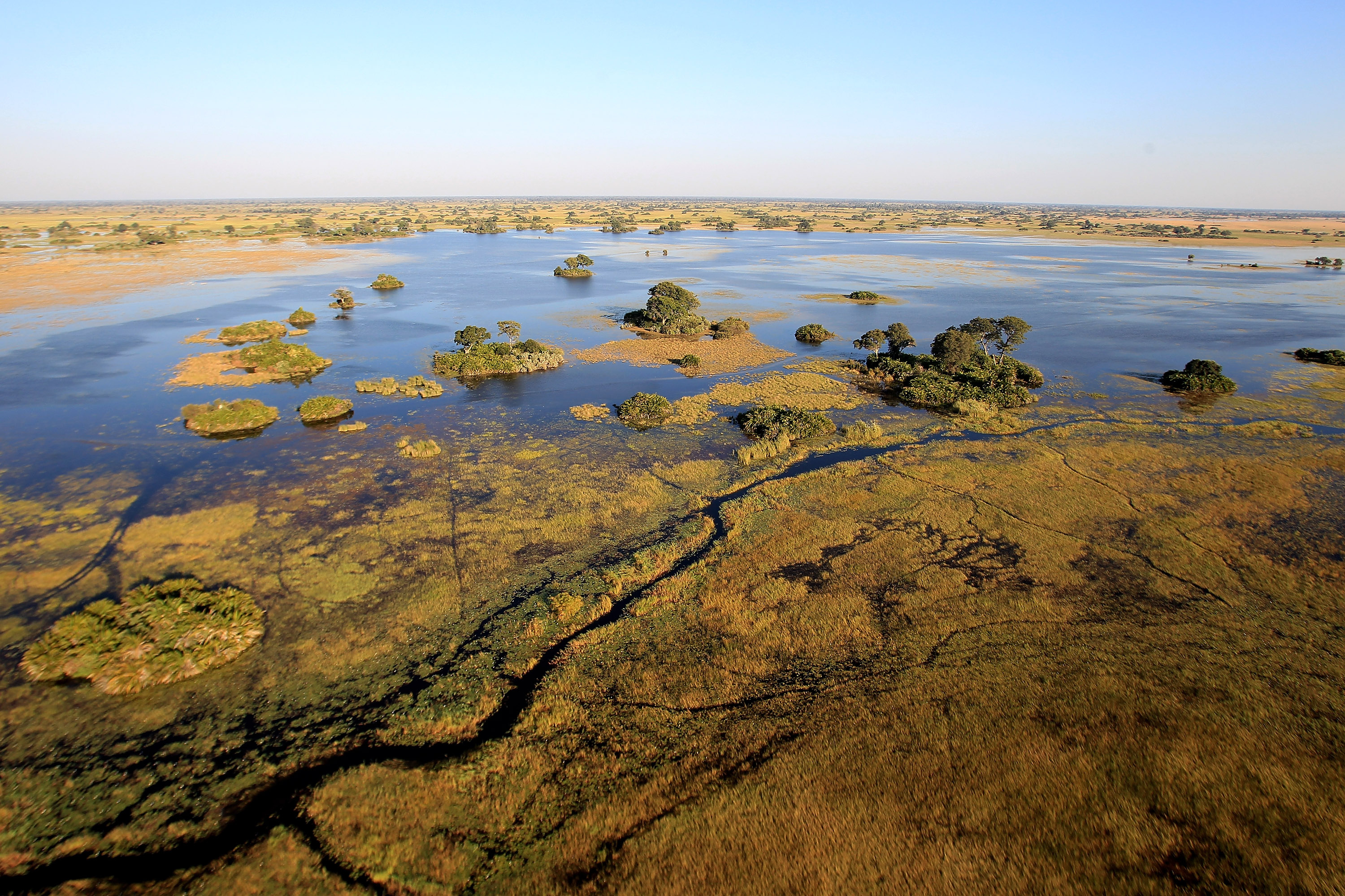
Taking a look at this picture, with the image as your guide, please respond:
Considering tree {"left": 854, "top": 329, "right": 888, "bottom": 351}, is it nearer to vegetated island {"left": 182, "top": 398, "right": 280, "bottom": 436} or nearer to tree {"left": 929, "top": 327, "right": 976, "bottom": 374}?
tree {"left": 929, "top": 327, "right": 976, "bottom": 374}

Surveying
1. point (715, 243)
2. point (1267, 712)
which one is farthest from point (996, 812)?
point (715, 243)

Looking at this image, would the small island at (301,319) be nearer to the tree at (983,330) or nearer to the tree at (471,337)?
the tree at (471,337)

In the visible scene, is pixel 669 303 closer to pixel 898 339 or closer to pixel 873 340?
pixel 873 340

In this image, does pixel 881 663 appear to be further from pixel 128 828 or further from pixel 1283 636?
pixel 128 828

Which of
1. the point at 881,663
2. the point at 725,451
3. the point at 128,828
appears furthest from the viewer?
the point at 725,451

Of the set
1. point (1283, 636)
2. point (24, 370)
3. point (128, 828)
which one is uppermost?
point (24, 370)

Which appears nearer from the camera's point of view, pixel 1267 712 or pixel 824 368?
pixel 1267 712

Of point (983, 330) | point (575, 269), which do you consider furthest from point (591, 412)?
point (575, 269)
